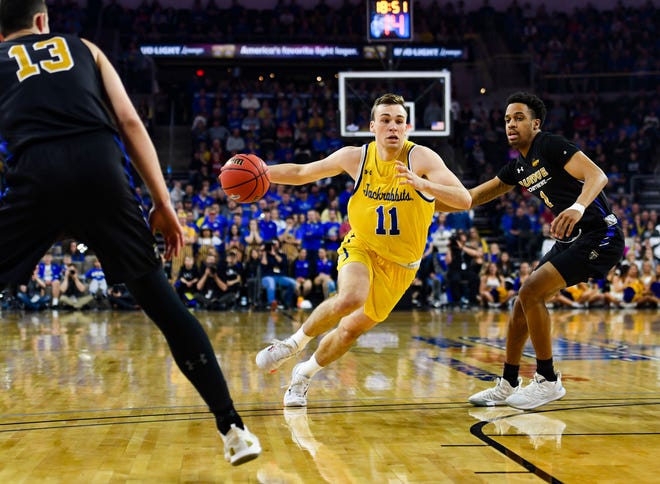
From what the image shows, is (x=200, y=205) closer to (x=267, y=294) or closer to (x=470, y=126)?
(x=267, y=294)

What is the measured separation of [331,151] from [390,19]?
6.45 meters

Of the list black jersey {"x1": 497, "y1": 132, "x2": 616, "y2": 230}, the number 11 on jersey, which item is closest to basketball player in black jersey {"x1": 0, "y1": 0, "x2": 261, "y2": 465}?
the number 11 on jersey

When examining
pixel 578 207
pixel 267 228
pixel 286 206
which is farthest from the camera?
pixel 286 206

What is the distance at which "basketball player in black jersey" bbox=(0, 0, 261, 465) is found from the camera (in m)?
3.07

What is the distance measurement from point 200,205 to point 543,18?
51.1ft

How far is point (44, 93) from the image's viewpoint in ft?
10.2

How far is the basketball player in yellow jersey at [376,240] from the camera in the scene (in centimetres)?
542

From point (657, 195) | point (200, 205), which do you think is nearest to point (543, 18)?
point (657, 195)

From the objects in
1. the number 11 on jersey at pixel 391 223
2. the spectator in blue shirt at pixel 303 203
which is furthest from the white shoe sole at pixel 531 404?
the spectator in blue shirt at pixel 303 203

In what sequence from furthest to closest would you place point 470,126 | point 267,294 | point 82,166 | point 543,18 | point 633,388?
point 543,18 < point 470,126 < point 267,294 < point 633,388 < point 82,166

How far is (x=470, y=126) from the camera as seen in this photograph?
23.9 m

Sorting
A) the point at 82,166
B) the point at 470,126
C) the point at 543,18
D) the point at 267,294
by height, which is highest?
the point at 543,18

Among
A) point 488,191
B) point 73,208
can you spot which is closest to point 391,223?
point 488,191

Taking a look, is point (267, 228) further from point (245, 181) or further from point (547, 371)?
point (547, 371)
